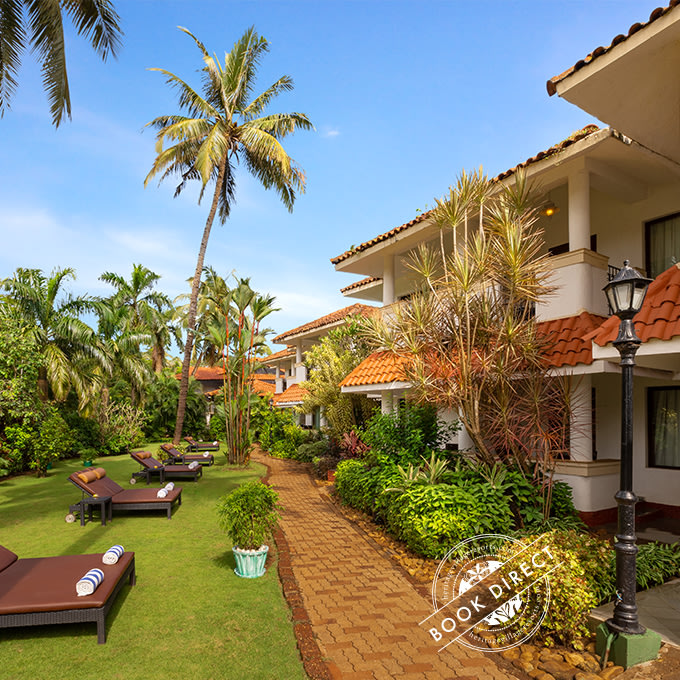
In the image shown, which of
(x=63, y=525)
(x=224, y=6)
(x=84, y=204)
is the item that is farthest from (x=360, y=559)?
(x=84, y=204)

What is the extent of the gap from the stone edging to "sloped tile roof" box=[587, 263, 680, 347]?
5.20 m

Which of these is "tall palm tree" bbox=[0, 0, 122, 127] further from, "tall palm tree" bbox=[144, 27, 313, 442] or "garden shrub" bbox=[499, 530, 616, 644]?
"garden shrub" bbox=[499, 530, 616, 644]

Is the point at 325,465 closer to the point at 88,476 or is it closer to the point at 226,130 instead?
the point at 88,476

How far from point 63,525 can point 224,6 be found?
433 inches

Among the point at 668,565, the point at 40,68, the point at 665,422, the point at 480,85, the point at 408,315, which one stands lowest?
the point at 668,565

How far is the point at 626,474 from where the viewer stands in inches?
181

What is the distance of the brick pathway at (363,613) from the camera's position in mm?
4453

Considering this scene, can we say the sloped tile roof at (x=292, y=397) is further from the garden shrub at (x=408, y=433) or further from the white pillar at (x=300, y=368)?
the garden shrub at (x=408, y=433)

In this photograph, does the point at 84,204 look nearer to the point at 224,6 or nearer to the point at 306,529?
the point at 224,6

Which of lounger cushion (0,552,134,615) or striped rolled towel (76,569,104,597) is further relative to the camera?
striped rolled towel (76,569,104,597)

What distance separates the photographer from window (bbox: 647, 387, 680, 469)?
30.6 feet

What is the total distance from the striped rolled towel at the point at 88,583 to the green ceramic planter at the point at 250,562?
79.3 inches

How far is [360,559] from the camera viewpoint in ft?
25.1

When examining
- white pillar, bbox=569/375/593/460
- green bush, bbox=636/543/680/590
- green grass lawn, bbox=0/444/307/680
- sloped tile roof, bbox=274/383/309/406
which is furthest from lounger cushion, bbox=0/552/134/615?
sloped tile roof, bbox=274/383/309/406
